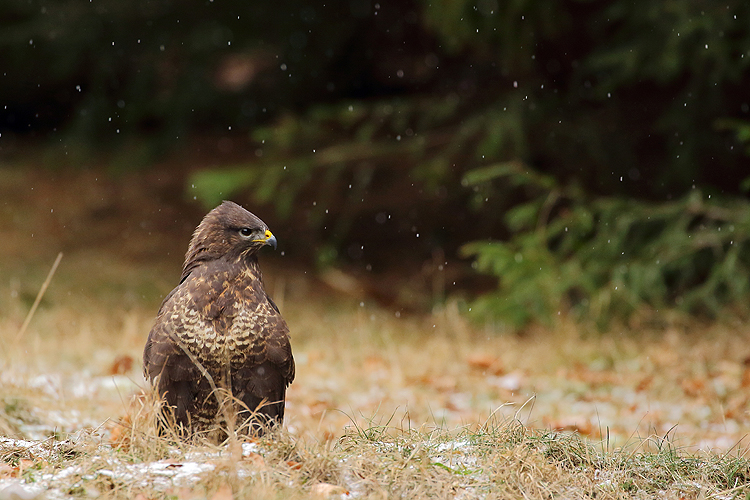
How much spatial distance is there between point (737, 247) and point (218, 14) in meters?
7.01

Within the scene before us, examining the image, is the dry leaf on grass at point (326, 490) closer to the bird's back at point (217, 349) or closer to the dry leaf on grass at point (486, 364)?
the bird's back at point (217, 349)

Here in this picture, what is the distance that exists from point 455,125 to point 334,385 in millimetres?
4021

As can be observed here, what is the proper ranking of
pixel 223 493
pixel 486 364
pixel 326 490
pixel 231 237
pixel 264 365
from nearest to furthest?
pixel 223 493 < pixel 326 490 < pixel 264 365 < pixel 231 237 < pixel 486 364

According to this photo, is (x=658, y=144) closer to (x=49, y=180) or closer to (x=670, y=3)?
(x=670, y=3)

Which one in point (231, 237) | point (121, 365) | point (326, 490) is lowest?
point (121, 365)

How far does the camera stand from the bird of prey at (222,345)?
311cm

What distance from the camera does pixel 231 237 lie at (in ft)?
10.9

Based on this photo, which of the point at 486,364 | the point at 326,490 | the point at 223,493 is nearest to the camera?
the point at 223,493

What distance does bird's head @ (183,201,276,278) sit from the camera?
10.9 ft

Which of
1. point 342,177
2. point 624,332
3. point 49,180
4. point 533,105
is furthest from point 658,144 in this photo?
point 49,180

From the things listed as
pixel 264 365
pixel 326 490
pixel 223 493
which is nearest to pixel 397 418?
pixel 264 365

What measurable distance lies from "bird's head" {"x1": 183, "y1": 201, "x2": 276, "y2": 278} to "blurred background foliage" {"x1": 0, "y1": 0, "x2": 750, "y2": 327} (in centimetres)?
391

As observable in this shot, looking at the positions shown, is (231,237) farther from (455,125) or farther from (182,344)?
(455,125)

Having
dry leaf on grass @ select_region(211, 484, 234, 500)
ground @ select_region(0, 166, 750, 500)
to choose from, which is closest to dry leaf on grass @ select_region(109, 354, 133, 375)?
ground @ select_region(0, 166, 750, 500)
